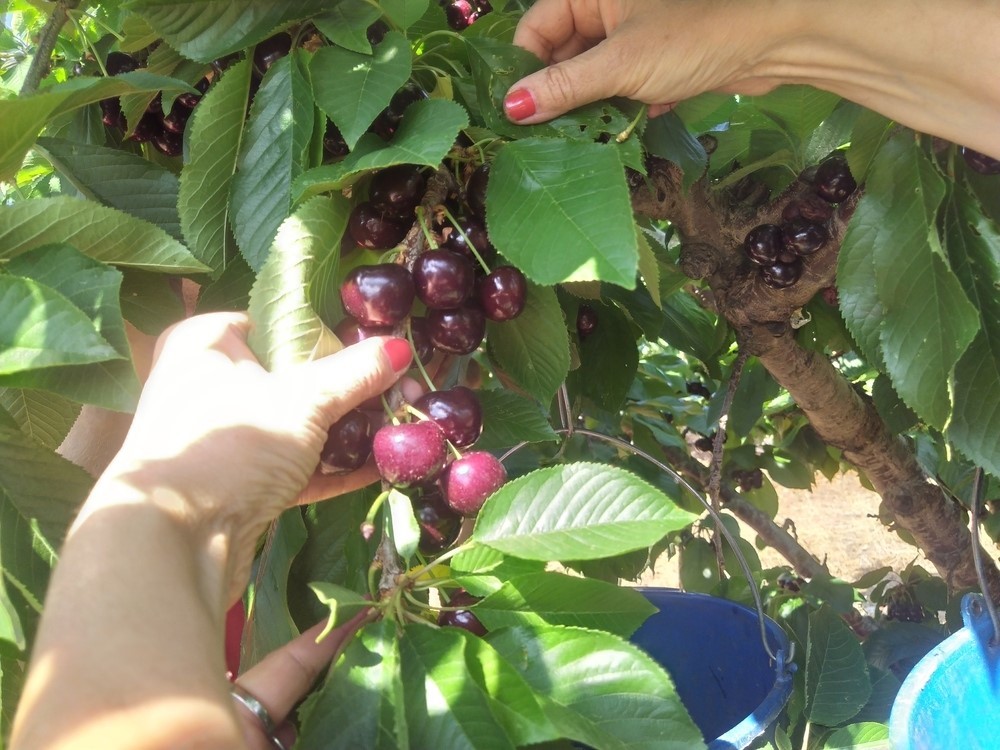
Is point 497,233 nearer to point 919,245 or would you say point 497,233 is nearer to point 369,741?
point 369,741

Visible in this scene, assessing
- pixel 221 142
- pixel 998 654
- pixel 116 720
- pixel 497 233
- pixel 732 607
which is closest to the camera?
pixel 116 720

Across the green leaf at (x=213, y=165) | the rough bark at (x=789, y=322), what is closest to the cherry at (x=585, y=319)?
the rough bark at (x=789, y=322)

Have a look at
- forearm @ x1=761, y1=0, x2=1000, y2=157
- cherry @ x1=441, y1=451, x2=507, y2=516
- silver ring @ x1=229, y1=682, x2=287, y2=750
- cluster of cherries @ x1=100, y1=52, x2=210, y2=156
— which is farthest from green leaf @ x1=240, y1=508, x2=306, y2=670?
forearm @ x1=761, y1=0, x2=1000, y2=157

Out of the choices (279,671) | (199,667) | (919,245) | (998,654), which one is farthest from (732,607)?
(199,667)

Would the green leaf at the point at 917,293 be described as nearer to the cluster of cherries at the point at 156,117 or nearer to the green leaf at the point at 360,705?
the green leaf at the point at 360,705

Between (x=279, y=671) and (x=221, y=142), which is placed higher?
(x=221, y=142)

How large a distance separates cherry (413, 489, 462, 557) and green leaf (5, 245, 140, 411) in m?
0.31

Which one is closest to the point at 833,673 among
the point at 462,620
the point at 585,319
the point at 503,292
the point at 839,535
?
the point at 585,319

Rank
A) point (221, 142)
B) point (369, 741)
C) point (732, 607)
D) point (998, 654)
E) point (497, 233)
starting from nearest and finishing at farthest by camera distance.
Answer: point (369, 741), point (497, 233), point (221, 142), point (998, 654), point (732, 607)

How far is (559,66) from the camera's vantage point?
0.87 meters

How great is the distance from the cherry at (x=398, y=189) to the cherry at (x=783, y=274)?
697mm

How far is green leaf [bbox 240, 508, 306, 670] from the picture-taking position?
0.93 meters

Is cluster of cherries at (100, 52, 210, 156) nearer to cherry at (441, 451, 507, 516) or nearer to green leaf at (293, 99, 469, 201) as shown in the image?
green leaf at (293, 99, 469, 201)

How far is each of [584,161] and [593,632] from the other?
438 millimetres
